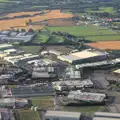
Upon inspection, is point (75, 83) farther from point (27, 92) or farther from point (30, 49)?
point (30, 49)

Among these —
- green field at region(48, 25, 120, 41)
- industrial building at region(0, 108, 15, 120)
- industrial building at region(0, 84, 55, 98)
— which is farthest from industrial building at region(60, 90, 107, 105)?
green field at region(48, 25, 120, 41)

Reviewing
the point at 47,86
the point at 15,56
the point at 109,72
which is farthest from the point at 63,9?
the point at 47,86

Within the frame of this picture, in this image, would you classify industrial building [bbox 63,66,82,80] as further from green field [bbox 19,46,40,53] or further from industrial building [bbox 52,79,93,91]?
green field [bbox 19,46,40,53]

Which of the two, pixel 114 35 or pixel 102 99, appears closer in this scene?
pixel 102 99

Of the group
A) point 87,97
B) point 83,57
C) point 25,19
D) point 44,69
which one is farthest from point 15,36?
point 87,97

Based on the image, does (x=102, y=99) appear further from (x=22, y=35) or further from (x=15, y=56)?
(x=22, y=35)
